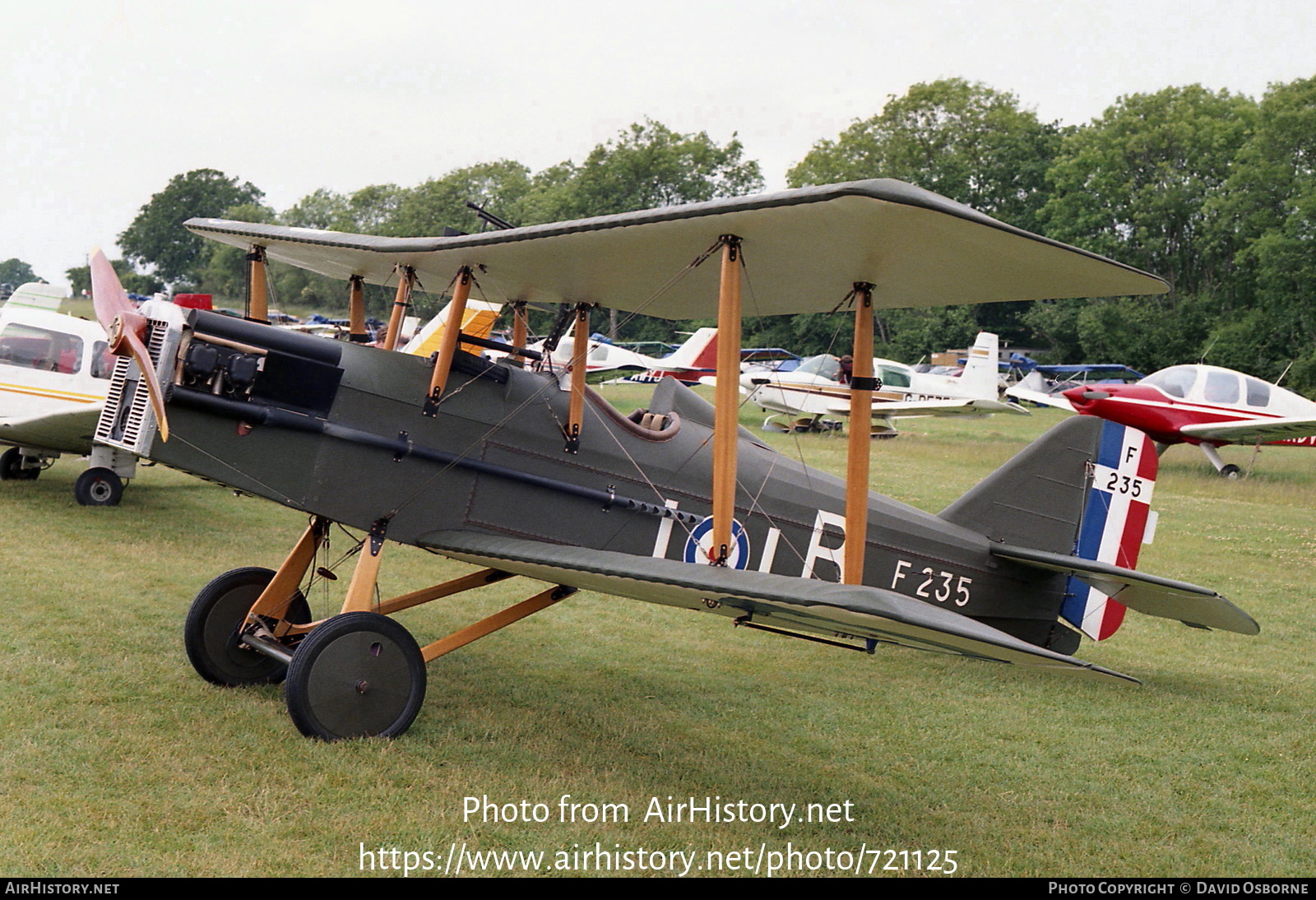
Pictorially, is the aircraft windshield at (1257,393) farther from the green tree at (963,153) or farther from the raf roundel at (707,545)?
the green tree at (963,153)

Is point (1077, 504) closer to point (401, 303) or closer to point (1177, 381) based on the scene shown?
point (401, 303)

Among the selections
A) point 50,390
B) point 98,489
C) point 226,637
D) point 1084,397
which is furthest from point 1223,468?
point 50,390

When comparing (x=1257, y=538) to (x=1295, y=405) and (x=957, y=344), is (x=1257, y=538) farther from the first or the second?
(x=957, y=344)

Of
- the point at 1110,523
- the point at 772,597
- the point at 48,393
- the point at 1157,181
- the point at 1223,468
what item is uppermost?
the point at 1157,181

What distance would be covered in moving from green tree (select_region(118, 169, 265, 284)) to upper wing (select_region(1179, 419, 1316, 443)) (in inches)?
3043

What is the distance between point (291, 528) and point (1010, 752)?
25.2ft

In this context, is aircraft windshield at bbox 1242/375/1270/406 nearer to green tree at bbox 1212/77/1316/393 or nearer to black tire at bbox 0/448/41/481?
black tire at bbox 0/448/41/481

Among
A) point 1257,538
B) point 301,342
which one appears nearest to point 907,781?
point 301,342

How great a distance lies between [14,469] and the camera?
39.0 feet

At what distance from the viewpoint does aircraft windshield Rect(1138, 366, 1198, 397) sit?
1967 centimetres

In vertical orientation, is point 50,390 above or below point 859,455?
below

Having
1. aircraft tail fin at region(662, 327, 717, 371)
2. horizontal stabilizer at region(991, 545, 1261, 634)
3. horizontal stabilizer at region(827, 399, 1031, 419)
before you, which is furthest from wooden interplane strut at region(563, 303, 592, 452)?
aircraft tail fin at region(662, 327, 717, 371)

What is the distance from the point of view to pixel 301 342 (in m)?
4.86

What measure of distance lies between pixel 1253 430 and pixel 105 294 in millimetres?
19612
